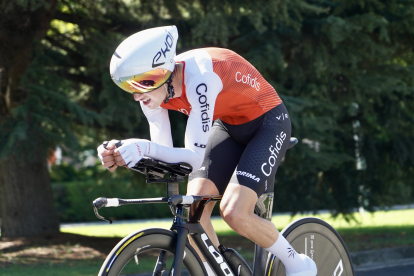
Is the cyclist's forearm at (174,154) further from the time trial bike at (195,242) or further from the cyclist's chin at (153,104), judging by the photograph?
the cyclist's chin at (153,104)

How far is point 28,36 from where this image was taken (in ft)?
23.7

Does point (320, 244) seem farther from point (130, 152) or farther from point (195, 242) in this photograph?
point (130, 152)

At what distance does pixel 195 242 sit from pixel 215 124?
1.00 m

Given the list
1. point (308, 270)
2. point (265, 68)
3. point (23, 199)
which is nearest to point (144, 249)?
point (308, 270)

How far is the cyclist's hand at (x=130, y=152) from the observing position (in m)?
2.50

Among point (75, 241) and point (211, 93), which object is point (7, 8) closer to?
point (75, 241)

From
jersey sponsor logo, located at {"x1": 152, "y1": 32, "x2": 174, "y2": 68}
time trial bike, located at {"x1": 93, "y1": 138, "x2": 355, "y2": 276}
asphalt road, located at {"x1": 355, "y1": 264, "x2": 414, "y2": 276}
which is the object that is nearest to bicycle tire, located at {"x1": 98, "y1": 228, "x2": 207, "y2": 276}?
time trial bike, located at {"x1": 93, "y1": 138, "x2": 355, "y2": 276}

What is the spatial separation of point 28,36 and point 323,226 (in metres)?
5.09

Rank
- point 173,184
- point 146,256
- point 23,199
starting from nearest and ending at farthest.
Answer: point 173,184
point 146,256
point 23,199

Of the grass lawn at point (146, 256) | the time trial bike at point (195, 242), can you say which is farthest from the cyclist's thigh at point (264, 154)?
the grass lawn at point (146, 256)

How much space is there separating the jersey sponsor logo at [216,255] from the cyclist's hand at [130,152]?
2.64 ft

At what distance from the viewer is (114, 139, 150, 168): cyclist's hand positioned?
2.50 m

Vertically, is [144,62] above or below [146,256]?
above

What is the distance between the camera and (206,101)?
9.39 feet
